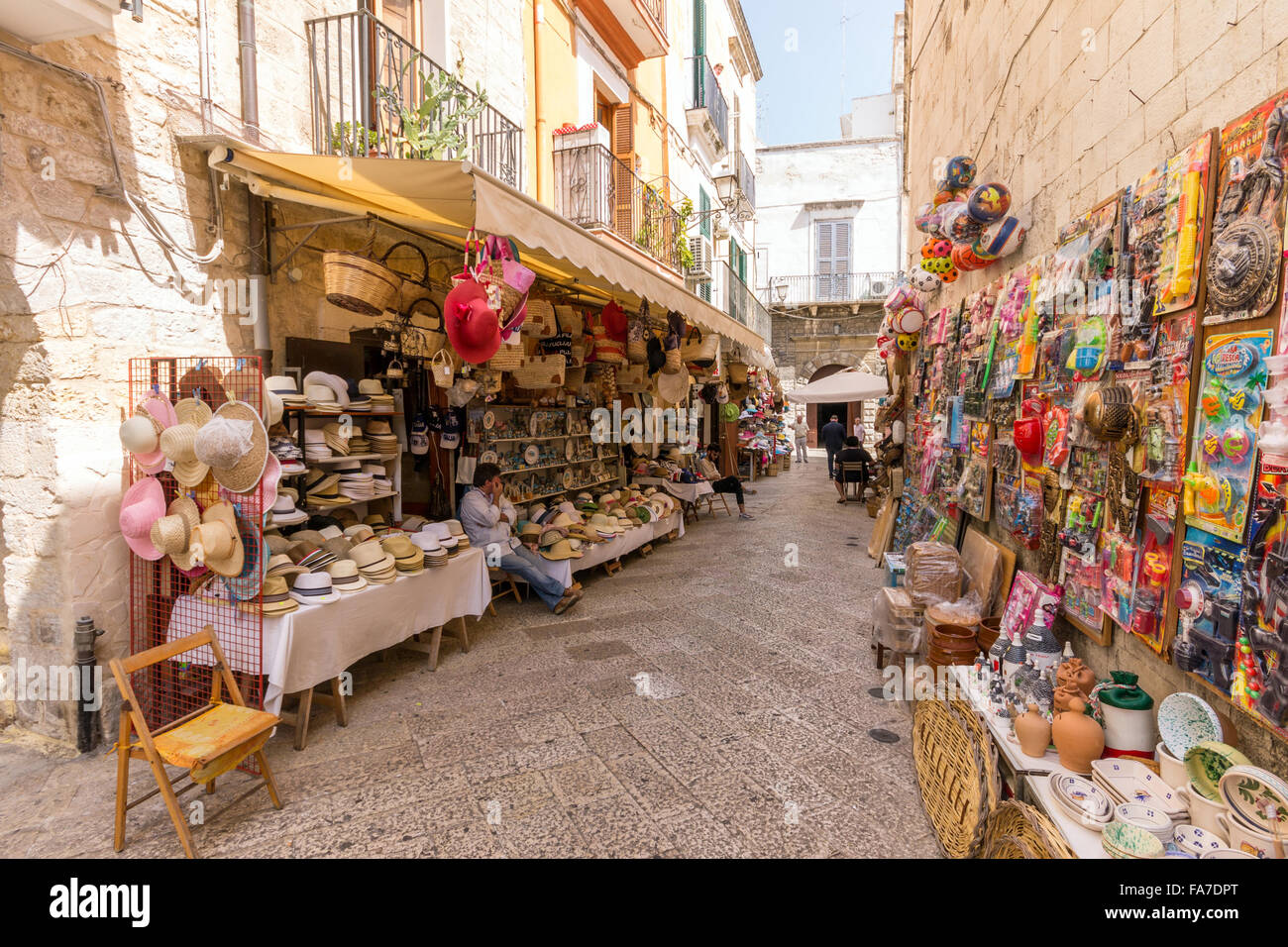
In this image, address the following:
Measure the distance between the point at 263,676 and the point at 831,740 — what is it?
2972mm

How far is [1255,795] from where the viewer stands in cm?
172

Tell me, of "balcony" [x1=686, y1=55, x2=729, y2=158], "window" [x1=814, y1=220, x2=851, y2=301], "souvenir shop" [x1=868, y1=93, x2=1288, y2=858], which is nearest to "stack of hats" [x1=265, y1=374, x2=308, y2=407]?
"souvenir shop" [x1=868, y1=93, x2=1288, y2=858]

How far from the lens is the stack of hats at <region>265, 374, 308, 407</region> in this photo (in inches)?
151

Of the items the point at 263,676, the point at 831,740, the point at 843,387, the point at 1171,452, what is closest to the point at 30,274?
the point at 263,676

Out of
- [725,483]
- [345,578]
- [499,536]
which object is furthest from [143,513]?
[725,483]

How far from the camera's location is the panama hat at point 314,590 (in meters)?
3.54

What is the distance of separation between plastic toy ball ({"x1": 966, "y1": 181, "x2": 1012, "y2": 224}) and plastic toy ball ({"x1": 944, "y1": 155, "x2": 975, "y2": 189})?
30.0 inches

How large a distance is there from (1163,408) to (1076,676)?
1015mm

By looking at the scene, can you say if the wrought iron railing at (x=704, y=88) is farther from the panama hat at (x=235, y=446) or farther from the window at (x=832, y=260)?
the panama hat at (x=235, y=446)

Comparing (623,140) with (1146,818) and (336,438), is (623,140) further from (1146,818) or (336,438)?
(1146,818)

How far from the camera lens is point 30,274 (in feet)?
10.1

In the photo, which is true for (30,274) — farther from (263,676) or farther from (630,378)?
(630,378)

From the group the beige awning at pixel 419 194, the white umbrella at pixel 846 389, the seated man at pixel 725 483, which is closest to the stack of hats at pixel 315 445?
the beige awning at pixel 419 194

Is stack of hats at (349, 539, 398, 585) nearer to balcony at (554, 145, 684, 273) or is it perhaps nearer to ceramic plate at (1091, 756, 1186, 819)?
ceramic plate at (1091, 756, 1186, 819)
